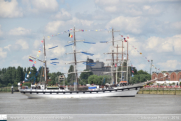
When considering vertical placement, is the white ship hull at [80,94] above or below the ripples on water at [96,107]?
above

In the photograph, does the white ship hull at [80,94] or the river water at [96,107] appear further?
the white ship hull at [80,94]

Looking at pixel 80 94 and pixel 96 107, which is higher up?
pixel 80 94

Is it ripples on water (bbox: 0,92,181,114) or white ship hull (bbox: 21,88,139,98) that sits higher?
white ship hull (bbox: 21,88,139,98)

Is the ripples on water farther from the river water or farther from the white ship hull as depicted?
the white ship hull

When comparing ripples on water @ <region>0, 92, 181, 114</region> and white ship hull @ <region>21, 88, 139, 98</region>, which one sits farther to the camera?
white ship hull @ <region>21, 88, 139, 98</region>

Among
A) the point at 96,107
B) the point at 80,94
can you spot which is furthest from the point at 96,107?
the point at 80,94

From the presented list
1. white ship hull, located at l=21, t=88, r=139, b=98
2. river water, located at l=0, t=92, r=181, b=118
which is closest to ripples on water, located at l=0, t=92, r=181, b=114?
river water, located at l=0, t=92, r=181, b=118

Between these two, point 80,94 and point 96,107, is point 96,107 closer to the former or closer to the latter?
point 96,107

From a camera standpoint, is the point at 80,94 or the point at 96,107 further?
the point at 80,94

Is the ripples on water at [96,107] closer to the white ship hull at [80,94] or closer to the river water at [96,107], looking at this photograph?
the river water at [96,107]

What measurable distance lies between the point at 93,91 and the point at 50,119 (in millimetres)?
58070

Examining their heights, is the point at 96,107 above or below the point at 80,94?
below

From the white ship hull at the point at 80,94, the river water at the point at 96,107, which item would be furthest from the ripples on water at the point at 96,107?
the white ship hull at the point at 80,94

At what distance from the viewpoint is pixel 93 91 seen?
308 feet
